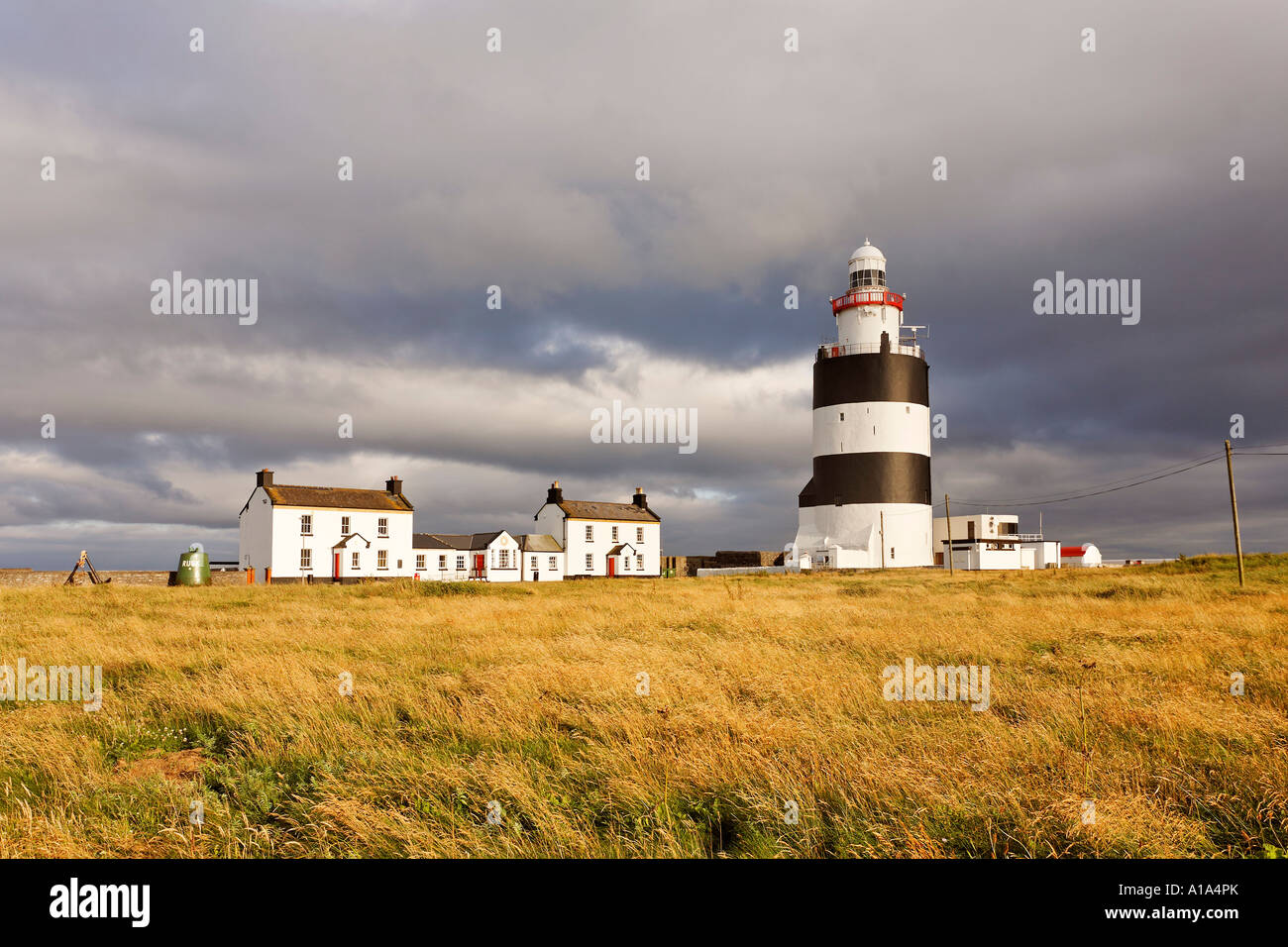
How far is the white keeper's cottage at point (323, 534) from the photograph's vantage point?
1909 inches

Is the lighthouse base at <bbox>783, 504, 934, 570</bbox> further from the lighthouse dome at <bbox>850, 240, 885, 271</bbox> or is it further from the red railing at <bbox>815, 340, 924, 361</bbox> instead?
the lighthouse dome at <bbox>850, 240, 885, 271</bbox>

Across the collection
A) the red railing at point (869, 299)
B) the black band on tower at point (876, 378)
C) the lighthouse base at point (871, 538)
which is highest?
the red railing at point (869, 299)

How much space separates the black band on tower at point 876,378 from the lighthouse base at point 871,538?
7.28m

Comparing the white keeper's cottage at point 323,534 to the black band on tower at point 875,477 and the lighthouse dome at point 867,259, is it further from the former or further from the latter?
the lighthouse dome at point 867,259

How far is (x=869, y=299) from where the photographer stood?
52438mm

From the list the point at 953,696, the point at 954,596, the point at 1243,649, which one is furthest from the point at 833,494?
the point at 953,696

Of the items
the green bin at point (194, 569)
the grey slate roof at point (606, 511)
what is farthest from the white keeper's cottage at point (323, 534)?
the grey slate roof at point (606, 511)

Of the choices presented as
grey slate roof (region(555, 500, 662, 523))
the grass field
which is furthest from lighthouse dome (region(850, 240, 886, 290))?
the grass field

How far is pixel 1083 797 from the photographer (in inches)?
203

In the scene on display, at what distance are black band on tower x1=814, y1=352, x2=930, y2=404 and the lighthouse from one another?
7cm

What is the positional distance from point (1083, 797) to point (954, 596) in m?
21.0

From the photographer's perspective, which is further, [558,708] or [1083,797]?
[558,708]
